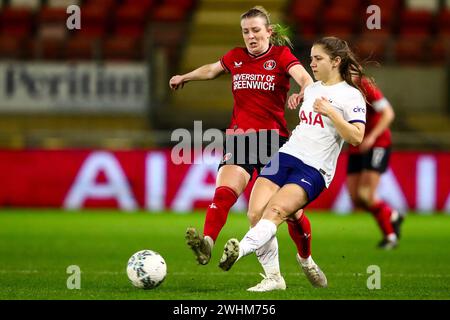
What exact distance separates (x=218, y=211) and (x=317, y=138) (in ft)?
3.27

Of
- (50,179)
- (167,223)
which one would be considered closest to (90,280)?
(167,223)

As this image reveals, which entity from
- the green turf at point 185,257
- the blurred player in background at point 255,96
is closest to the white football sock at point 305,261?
the green turf at point 185,257

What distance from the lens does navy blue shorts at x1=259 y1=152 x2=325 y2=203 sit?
24.7 feet

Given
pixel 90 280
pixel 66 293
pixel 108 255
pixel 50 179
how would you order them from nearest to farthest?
pixel 66 293, pixel 90 280, pixel 108 255, pixel 50 179

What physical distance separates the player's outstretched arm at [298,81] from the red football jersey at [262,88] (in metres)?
0.10

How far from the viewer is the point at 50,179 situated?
17.5 m

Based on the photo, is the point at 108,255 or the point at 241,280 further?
the point at 108,255

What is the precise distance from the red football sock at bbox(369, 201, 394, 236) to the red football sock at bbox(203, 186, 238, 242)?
4.59 m

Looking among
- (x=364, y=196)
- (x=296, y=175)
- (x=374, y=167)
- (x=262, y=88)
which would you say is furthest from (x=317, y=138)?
(x=374, y=167)

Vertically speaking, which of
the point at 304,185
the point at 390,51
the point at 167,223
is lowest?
the point at 167,223

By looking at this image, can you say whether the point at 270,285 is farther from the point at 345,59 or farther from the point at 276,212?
the point at 345,59

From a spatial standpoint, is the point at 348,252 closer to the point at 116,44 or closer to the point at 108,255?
the point at 108,255

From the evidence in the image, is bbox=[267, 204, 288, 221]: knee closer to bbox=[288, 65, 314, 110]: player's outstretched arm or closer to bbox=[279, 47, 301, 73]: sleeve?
bbox=[288, 65, 314, 110]: player's outstretched arm
